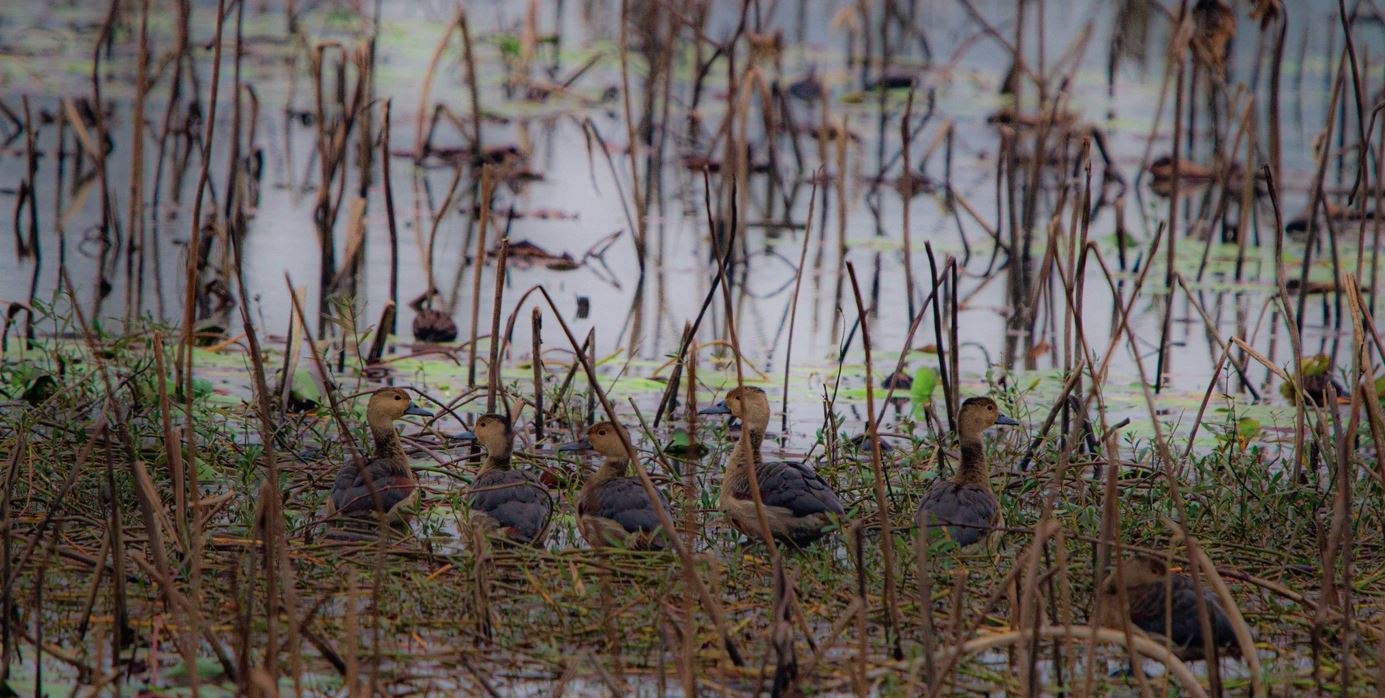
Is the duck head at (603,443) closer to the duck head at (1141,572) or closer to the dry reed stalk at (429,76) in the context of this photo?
the duck head at (1141,572)

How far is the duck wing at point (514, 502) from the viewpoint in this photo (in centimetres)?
393

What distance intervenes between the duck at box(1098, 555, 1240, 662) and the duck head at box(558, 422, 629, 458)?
1.32 m

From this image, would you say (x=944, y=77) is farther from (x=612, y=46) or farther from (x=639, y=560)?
(x=639, y=560)

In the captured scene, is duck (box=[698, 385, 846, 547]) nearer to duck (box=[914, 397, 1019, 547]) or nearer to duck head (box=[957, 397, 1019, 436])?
duck (box=[914, 397, 1019, 547])

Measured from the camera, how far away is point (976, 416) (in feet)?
14.2

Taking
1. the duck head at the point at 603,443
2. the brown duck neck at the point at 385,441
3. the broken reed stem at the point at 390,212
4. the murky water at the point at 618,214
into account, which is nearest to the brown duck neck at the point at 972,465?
the murky water at the point at 618,214

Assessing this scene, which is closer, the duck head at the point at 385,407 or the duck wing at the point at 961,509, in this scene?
the duck wing at the point at 961,509

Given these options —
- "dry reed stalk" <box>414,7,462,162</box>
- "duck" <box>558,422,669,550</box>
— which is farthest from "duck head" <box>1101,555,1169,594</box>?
"dry reed stalk" <box>414,7,462,162</box>

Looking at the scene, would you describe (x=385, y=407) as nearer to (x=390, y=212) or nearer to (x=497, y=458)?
(x=497, y=458)

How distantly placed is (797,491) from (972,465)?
1.72ft

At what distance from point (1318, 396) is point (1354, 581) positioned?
6.99 feet

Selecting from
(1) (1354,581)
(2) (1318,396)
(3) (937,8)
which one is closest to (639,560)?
(1) (1354,581)

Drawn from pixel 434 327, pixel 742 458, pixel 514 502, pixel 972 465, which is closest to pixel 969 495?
pixel 972 465

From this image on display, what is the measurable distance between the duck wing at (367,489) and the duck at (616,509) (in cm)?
45
